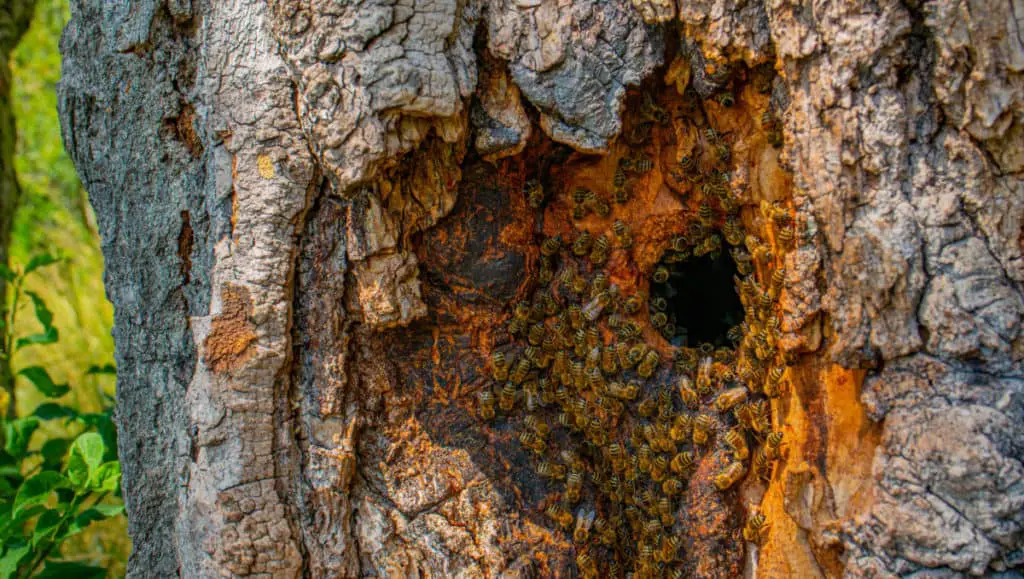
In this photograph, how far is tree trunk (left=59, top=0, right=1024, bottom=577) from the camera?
2.10 metres

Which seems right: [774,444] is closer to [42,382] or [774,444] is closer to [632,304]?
[632,304]

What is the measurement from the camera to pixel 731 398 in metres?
2.75

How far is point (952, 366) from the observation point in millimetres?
2127

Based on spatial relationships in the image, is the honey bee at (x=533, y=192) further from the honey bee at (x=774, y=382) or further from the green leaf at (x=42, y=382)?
the green leaf at (x=42, y=382)

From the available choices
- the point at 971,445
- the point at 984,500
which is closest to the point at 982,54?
the point at 971,445

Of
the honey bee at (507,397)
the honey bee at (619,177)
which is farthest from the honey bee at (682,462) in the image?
the honey bee at (619,177)

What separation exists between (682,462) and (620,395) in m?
0.35

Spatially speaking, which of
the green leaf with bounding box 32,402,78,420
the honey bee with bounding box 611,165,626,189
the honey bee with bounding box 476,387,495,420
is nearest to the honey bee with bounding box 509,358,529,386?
the honey bee with bounding box 476,387,495,420

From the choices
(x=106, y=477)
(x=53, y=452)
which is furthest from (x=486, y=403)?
(x=53, y=452)

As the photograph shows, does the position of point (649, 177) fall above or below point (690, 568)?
above

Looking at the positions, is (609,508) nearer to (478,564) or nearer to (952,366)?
(478,564)

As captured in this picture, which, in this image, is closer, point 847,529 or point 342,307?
point 847,529

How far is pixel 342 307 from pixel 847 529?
6.06ft

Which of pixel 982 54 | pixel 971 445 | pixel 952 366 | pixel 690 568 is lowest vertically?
pixel 690 568
